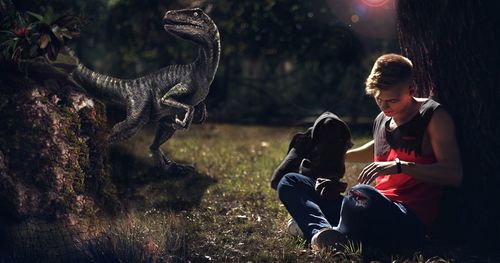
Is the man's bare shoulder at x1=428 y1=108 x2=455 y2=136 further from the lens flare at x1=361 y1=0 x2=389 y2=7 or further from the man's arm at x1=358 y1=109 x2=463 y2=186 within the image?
the lens flare at x1=361 y1=0 x2=389 y2=7

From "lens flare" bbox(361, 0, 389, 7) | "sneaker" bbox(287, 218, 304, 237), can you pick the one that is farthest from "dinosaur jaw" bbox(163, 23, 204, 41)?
"lens flare" bbox(361, 0, 389, 7)

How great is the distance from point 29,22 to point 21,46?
1.12 ft

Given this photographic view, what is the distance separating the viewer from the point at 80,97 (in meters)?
5.71

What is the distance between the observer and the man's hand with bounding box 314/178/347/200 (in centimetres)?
486

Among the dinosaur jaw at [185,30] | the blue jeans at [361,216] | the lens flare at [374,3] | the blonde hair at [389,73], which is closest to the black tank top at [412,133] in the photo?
the blonde hair at [389,73]

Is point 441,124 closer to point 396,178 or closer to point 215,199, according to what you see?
point 396,178

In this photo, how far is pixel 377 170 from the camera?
4.64 m

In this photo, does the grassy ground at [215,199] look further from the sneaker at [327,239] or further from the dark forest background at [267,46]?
the dark forest background at [267,46]

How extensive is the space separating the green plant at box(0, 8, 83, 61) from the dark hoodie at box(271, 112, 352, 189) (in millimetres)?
1878

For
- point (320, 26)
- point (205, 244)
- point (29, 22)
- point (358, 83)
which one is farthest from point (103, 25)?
point (205, 244)

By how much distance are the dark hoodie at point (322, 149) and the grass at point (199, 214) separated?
508mm

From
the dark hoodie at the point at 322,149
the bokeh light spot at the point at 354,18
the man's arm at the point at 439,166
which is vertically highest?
the man's arm at the point at 439,166

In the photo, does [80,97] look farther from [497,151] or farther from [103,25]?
[103,25]

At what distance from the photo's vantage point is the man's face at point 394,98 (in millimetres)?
4652
